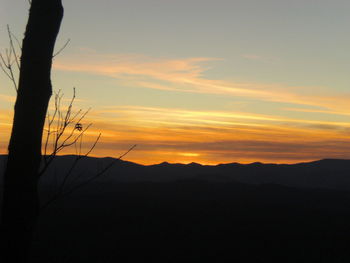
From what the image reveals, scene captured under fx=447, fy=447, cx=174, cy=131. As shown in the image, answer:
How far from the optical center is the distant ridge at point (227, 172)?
6322 centimetres

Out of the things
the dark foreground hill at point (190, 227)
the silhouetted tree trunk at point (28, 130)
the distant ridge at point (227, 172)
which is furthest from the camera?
the distant ridge at point (227, 172)

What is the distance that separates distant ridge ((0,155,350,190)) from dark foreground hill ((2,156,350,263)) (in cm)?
2517

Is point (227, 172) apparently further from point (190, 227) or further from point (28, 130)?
point (28, 130)

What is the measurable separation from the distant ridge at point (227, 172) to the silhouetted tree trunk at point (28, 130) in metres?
56.2

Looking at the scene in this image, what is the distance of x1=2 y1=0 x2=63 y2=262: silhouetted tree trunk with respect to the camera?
10.4ft

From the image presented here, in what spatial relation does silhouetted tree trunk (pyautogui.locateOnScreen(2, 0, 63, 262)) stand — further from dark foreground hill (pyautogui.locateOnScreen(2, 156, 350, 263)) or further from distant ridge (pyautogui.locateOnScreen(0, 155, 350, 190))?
distant ridge (pyautogui.locateOnScreen(0, 155, 350, 190))

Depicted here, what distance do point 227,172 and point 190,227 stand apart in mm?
53053

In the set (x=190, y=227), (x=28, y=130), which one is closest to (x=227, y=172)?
(x=190, y=227)

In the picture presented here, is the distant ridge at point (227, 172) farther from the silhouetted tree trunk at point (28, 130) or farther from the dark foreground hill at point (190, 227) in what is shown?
the silhouetted tree trunk at point (28, 130)

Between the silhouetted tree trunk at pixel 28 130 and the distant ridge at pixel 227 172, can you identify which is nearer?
the silhouetted tree trunk at pixel 28 130

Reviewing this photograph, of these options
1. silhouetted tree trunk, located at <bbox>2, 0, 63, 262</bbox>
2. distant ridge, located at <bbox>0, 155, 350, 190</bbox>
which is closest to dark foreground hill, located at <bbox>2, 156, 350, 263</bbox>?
silhouetted tree trunk, located at <bbox>2, 0, 63, 262</bbox>

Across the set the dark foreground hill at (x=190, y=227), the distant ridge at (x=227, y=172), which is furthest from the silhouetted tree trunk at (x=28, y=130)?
the distant ridge at (x=227, y=172)

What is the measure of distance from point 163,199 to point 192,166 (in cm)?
4682

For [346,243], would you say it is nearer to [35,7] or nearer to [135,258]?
[135,258]
